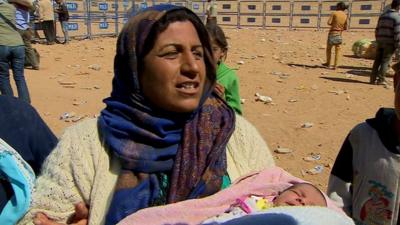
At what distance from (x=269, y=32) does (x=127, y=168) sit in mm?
19287

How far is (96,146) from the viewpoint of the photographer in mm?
1841

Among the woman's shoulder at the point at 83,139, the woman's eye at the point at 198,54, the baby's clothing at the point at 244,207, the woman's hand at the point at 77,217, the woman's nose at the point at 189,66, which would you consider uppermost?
the woman's eye at the point at 198,54

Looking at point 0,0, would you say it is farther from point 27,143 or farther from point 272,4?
point 272,4

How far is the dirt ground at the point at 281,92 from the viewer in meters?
6.27

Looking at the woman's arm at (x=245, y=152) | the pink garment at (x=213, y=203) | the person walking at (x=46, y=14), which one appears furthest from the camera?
the person walking at (x=46, y=14)

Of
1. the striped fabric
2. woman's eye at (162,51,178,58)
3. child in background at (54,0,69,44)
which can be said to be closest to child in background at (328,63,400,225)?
woman's eye at (162,51,178,58)

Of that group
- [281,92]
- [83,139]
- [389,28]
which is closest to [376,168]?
[83,139]

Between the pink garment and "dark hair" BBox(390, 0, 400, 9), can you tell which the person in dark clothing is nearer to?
the pink garment

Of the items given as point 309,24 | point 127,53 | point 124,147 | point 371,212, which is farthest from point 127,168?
point 309,24

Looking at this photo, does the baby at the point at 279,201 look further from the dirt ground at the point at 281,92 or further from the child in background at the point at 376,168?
the dirt ground at the point at 281,92

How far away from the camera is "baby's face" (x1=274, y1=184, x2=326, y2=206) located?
5.84 feet

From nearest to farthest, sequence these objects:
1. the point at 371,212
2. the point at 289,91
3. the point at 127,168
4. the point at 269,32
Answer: the point at 127,168, the point at 371,212, the point at 289,91, the point at 269,32

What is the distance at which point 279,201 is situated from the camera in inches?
71.2

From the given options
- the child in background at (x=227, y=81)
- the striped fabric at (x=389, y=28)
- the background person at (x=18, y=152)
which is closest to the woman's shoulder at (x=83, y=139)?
the background person at (x=18, y=152)
